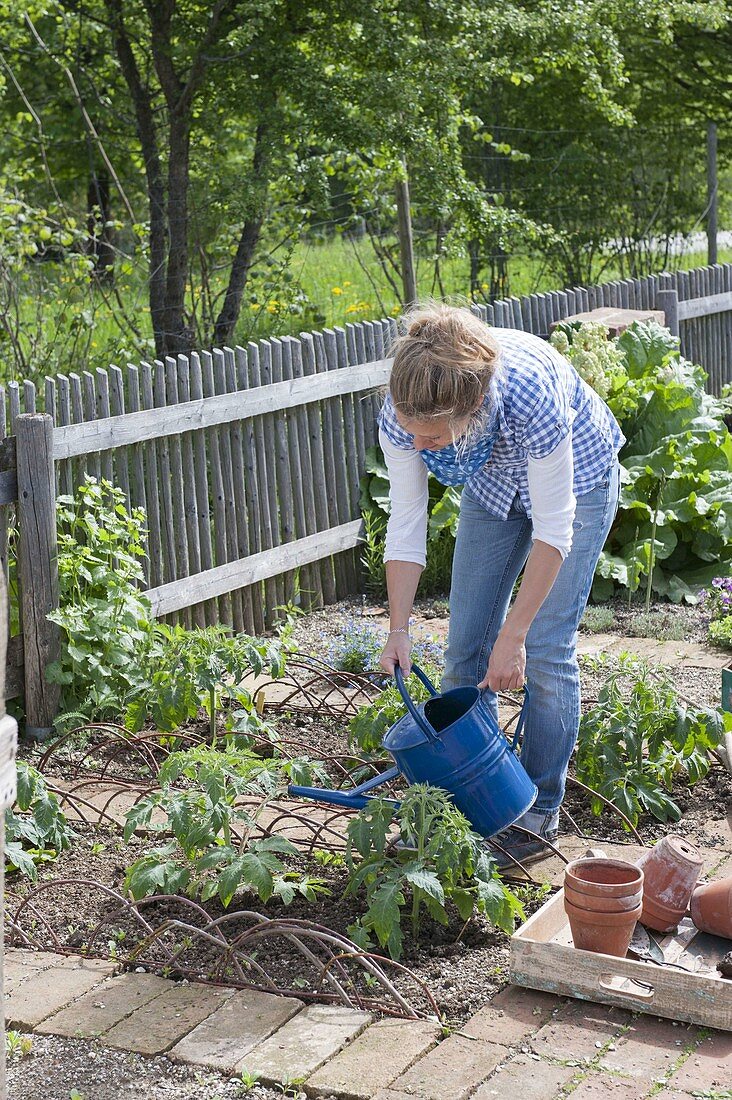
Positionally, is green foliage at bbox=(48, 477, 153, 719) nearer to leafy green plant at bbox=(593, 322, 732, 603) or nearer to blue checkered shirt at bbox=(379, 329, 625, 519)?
blue checkered shirt at bbox=(379, 329, 625, 519)

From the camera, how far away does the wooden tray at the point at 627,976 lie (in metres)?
2.66

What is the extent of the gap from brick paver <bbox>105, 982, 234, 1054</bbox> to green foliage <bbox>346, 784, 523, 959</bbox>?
0.37m

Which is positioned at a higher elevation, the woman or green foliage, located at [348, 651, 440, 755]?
the woman

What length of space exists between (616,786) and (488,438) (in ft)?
4.04

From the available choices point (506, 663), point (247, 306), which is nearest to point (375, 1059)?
point (506, 663)

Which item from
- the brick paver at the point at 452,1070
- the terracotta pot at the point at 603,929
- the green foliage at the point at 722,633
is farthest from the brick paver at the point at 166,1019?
the green foliage at the point at 722,633

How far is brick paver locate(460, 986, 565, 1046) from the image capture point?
8.71 feet

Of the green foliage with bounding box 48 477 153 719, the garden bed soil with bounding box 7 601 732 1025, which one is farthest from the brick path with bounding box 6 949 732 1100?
the green foliage with bounding box 48 477 153 719

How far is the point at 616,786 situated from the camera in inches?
→ 146

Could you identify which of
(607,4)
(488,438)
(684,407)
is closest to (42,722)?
(488,438)

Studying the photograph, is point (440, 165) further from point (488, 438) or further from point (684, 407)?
point (488, 438)

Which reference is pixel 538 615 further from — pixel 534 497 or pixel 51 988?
pixel 51 988

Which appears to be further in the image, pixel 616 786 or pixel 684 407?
pixel 684 407

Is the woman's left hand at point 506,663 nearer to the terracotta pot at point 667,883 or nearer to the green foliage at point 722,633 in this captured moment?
the terracotta pot at point 667,883
